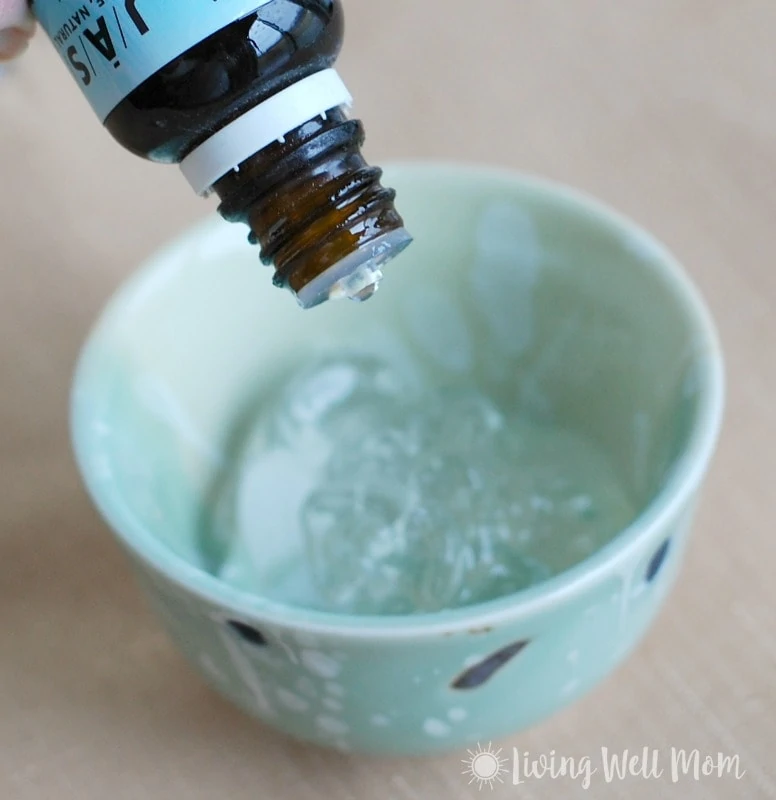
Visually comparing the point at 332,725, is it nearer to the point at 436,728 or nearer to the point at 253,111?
the point at 436,728

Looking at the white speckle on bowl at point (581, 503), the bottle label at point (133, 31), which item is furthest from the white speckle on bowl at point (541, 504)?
the bottle label at point (133, 31)

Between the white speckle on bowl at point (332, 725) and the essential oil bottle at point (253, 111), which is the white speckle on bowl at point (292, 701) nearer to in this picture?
the white speckle on bowl at point (332, 725)

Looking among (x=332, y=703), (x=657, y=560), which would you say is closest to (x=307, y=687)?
(x=332, y=703)

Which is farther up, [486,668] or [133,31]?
[133,31]

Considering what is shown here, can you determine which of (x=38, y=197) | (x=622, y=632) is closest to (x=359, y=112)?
(x=38, y=197)

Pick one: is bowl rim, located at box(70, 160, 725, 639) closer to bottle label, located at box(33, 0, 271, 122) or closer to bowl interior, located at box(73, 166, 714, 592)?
bowl interior, located at box(73, 166, 714, 592)

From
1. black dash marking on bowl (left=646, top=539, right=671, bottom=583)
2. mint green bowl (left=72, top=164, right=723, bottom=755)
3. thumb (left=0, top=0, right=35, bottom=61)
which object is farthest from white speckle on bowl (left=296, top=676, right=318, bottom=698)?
thumb (left=0, top=0, right=35, bottom=61)
